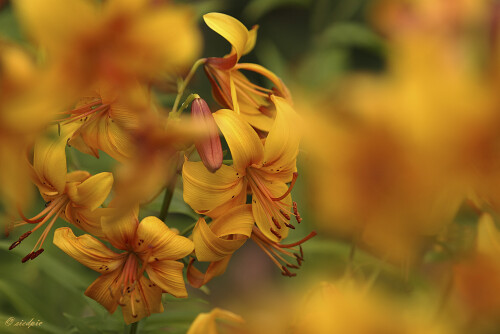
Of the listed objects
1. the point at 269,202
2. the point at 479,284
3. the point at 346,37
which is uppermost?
the point at 479,284

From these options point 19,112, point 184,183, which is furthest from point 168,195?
point 19,112

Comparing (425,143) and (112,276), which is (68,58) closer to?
(425,143)

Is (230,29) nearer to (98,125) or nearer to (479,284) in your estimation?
(98,125)

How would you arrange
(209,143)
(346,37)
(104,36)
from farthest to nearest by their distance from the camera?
(346,37) → (209,143) → (104,36)

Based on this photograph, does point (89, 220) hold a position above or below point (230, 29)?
below

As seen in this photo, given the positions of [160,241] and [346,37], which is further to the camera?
[346,37]

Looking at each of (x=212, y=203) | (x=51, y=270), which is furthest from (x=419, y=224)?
(x=51, y=270)
